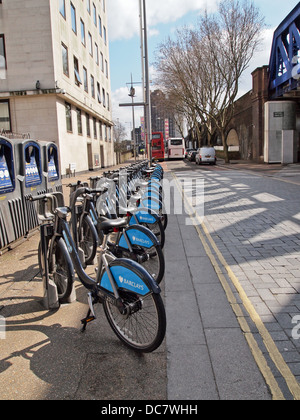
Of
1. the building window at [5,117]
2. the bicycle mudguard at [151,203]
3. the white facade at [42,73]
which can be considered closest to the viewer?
the bicycle mudguard at [151,203]

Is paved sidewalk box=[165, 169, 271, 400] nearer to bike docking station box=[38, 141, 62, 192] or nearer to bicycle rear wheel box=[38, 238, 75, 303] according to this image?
bicycle rear wheel box=[38, 238, 75, 303]

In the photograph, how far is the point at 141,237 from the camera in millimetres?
3811

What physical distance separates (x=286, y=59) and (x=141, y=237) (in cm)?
2347

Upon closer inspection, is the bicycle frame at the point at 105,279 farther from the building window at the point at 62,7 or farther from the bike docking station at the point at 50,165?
the building window at the point at 62,7

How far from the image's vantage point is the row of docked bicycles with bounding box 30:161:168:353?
104 inches

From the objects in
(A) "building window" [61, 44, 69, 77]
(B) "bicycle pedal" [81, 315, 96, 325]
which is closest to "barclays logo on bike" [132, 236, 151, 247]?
(B) "bicycle pedal" [81, 315, 96, 325]

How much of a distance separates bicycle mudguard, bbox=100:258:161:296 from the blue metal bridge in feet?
72.1

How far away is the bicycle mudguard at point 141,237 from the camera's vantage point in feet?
12.4

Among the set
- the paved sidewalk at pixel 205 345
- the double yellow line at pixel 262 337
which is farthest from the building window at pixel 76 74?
the paved sidewalk at pixel 205 345

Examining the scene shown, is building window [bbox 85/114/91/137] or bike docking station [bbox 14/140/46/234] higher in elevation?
building window [bbox 85/114/91/137]

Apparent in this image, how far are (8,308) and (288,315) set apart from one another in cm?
282

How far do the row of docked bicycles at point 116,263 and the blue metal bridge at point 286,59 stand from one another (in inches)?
804

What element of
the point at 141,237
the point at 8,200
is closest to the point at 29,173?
the point at 8,200
